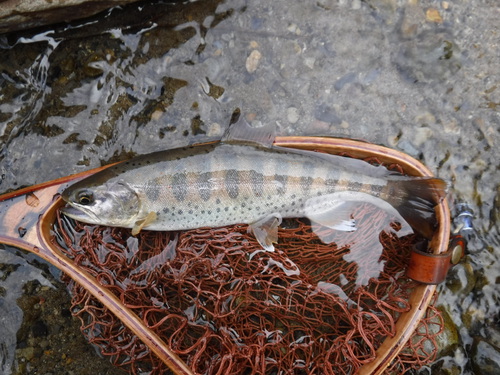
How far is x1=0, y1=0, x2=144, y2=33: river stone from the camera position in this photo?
283 cm

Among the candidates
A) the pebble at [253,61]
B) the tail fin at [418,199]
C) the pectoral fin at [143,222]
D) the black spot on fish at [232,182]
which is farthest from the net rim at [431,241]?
the pectoral fin at [143,222]

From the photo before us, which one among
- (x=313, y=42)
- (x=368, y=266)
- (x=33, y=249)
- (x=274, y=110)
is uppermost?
(x=313, y=42)

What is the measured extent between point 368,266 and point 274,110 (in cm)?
131

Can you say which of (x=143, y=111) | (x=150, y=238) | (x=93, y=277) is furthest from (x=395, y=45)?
(x=93, y=277)

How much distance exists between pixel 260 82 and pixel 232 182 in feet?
3.08

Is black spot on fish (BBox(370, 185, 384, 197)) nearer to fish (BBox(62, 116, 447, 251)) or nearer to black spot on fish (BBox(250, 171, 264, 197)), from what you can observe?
fish (BBox(62, 116, 447, 251))

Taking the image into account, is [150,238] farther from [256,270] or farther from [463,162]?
[463,162]

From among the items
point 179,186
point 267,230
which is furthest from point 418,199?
point 179,186

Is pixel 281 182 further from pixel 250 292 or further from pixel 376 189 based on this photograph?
pixel 250 292

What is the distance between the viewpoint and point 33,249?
8.64 ft

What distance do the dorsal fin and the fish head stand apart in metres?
0.70

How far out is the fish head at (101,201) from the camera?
8.89ft

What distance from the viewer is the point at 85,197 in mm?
2705

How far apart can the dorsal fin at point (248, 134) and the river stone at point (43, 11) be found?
1265 mm
